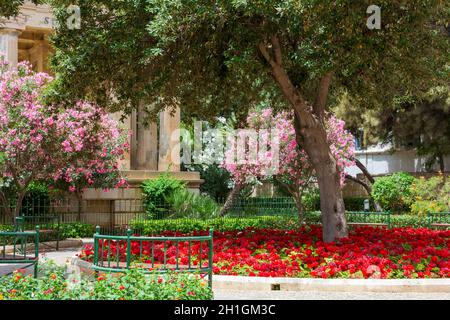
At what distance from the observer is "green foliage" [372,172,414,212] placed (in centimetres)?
3291

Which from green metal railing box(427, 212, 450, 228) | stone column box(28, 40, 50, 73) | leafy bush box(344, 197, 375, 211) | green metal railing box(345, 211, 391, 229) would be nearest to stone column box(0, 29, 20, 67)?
stone column box(28, 40, 50, 73)

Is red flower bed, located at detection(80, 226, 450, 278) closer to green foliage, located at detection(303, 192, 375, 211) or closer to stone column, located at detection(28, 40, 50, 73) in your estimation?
green foliage, located at detection(303, 192, 375, 211)

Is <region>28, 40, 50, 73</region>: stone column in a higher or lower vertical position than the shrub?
higher

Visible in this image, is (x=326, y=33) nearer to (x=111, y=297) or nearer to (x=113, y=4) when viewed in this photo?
(x=113, y=4)

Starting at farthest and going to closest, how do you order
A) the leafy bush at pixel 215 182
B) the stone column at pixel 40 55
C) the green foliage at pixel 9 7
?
1. the leafy bush at pixel 215 182
2. the stone column at pixel 40 55
3. the green foliage at pixel 9 7

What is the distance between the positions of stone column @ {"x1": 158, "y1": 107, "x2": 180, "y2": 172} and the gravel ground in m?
19.9

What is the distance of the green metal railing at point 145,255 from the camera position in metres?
9.41

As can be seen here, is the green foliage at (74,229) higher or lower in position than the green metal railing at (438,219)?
lower

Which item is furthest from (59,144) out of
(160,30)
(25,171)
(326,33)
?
(326,33)

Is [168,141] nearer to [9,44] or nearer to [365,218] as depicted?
[9,44]

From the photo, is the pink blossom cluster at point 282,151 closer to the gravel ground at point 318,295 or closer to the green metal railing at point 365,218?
the green metal railing at point 365,218

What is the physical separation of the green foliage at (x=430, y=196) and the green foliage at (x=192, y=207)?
25.9ft

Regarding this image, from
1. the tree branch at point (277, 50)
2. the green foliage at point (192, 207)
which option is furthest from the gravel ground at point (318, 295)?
the green foliage at point (192, 207)

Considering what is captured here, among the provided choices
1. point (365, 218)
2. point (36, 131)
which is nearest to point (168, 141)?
point (36, 131)
